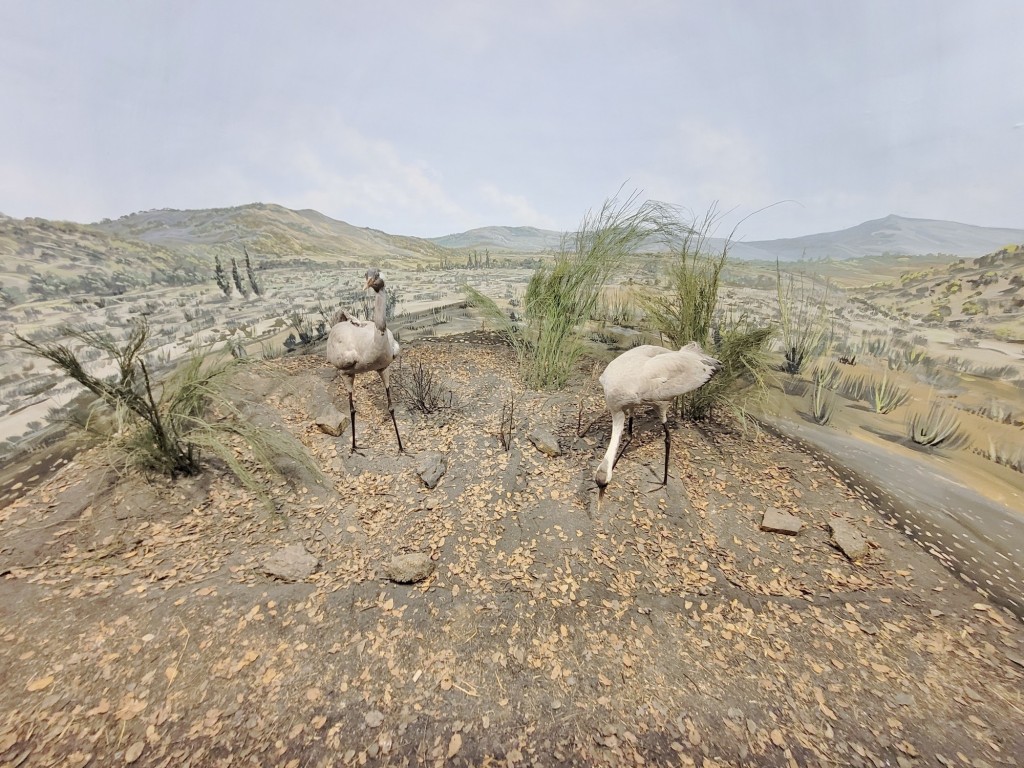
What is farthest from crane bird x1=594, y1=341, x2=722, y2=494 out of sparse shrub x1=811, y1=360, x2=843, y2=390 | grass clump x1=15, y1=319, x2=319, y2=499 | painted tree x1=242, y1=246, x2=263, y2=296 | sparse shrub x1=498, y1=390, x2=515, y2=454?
painted tree x1=242, y1=246, x2=263, y2=296

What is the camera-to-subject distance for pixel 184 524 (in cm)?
189

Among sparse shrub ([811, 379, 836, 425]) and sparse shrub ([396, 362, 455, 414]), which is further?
sparse shrub ([396, 362, 455, 414])

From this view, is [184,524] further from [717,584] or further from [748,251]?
[748,251]

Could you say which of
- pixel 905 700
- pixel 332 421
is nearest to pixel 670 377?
pixel 905 700

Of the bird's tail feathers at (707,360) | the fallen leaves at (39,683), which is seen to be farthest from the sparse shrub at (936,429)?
the fallen leaves at (39,683)

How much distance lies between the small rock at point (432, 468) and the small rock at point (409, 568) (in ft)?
1.88

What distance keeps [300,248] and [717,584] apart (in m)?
5.00

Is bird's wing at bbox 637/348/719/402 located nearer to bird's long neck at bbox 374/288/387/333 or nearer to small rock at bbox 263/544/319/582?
bird's long neck at bbox 374/288/387/333

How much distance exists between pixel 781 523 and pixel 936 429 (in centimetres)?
140

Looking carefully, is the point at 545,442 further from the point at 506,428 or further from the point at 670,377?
the point at 670,377

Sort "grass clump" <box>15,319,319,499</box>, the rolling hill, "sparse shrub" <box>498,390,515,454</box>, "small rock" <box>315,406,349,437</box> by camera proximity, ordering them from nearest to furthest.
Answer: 1. "grass clump" <box>15,319,319,499</box>
2. the rolling hill
3. "sparse shrub" <box>498,390,515,454</box>
4. "small rock" <box>315,406,349,437</box>

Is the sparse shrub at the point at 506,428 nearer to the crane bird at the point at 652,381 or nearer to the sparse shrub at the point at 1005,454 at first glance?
the crane bird at the point at 652,381

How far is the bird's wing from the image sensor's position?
7.14 ft

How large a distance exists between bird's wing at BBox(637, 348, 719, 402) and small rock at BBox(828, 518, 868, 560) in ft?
3.42
